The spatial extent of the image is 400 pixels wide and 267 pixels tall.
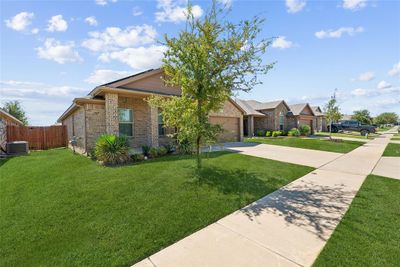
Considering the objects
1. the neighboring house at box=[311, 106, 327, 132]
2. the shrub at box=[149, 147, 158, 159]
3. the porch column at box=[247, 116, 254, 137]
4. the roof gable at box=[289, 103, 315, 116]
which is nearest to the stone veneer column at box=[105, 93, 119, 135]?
the shrub at box=[149, 147, 158, 159]

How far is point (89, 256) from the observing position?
9.80 ft

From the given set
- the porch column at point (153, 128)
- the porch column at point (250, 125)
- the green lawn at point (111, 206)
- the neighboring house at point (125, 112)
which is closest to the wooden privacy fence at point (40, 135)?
the neighboring house at point (125, 112)

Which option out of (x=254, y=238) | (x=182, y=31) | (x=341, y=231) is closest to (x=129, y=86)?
(x=182, y=31)

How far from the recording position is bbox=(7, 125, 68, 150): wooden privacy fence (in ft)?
49.2

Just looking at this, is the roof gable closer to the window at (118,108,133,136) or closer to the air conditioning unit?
the window at (118,108,133,136)

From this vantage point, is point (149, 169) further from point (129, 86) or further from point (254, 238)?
point (129, 86)

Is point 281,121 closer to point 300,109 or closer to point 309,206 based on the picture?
point 300,109

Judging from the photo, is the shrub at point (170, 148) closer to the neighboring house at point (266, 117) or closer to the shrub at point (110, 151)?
the shrub at point (110, 151)

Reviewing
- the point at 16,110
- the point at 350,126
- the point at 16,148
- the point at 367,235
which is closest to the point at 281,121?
the point at 350,126

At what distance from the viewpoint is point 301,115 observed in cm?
2914

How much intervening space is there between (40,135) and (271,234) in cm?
1900

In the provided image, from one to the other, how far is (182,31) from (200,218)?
19.2 feet

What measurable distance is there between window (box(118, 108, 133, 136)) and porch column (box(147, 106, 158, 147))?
1.27 meters

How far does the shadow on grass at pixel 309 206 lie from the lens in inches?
155
